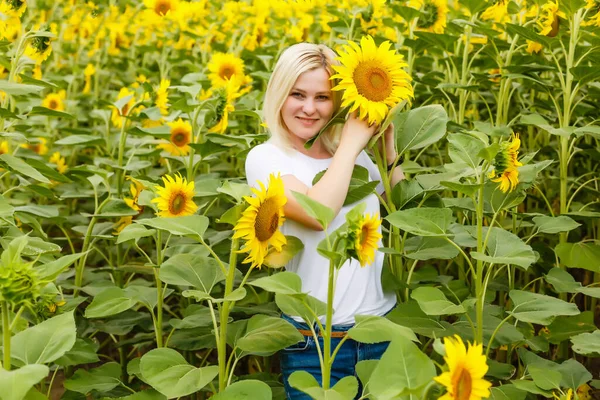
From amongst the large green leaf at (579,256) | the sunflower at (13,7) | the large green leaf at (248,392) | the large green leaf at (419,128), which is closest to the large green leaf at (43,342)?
the large green leaf at (248,392)

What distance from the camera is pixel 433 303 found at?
1299 mm

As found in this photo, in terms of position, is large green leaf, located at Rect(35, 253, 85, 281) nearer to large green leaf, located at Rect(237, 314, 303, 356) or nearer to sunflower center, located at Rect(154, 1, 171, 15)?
large green leaf, located at Rect(237, 314, 303, 356)

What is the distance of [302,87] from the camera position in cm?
161

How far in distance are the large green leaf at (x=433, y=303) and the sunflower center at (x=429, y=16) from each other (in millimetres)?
1174

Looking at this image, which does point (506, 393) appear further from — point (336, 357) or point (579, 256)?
point (579, 256)

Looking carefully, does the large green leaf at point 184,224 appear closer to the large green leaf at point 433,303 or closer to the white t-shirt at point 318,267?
the white t-shirt at point 318,267

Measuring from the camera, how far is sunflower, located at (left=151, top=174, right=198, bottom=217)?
1.53m

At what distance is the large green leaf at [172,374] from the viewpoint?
1276 millimetres

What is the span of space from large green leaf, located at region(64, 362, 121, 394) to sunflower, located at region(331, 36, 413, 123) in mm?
752

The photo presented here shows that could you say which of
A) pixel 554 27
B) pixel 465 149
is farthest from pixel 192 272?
pixel 554 27

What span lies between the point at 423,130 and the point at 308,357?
506 mm

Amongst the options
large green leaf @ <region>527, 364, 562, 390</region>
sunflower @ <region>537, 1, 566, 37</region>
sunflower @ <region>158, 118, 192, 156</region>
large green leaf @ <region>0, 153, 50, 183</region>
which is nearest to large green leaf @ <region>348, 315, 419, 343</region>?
large green leaf @ <region>527, 364, 562, 390</region>

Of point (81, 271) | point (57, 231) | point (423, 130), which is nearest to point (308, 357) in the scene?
point (423, 130)

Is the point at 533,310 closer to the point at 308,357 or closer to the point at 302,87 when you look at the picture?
the point at 308,357
